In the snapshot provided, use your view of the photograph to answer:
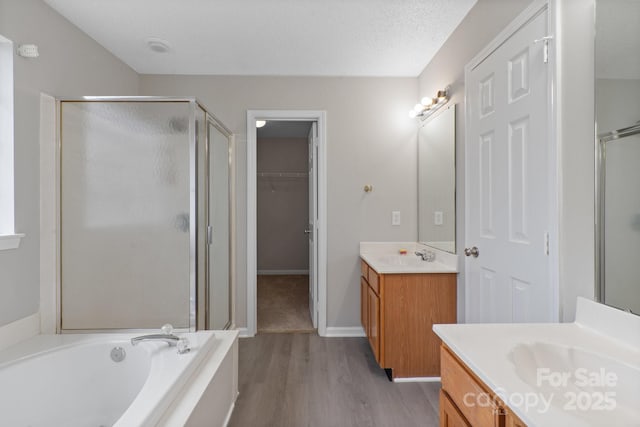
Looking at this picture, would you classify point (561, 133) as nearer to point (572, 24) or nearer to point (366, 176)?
point (572, 24)

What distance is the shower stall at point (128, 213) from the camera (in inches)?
77.2

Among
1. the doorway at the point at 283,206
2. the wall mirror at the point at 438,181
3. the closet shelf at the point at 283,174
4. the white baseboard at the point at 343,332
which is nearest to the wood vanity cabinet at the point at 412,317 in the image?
the wall mirror at the point at 438,181

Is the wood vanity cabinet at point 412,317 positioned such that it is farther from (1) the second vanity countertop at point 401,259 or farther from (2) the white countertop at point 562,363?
(2) the white countertop at point 562,363

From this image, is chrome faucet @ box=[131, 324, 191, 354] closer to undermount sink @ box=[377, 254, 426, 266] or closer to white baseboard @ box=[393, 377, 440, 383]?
white baseboard @ box=[393, 377, 440, 383]

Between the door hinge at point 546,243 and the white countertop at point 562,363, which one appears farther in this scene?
the door hinge at point 546,243

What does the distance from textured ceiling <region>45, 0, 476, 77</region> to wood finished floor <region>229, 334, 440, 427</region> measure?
2410 mm

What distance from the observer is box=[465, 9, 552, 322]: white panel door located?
138cm

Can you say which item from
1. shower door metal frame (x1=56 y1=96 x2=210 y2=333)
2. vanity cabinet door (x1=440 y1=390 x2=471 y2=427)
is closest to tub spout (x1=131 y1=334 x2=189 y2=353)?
shower door metal frame (x1=56 y1=96 x2=210 y2=333)

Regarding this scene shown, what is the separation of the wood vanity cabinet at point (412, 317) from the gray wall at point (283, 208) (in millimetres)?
3616

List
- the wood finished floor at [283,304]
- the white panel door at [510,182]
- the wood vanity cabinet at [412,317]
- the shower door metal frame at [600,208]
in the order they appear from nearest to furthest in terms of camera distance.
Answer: the shower door metal frame at [600,208]
the white panel door at [510,182]
the wood vanity cabinet at [412,317]
the wood finished floor at [283,304]

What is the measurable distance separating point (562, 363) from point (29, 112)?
267 centimetres

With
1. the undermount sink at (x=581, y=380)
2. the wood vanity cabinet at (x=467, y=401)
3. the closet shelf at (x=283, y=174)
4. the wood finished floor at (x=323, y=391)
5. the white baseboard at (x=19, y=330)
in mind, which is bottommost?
the wood finished floor at (x=323, y=391)

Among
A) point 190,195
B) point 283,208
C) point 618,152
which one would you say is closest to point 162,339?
point 190,195

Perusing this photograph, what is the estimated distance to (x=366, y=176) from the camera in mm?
3018
